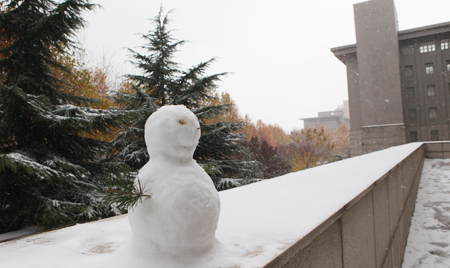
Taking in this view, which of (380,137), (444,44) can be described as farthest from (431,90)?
(380,137)

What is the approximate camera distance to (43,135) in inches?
198

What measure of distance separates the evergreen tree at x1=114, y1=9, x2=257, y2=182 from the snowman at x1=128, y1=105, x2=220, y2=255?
6.39 metres

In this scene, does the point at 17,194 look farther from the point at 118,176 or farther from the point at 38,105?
the point at 118,176

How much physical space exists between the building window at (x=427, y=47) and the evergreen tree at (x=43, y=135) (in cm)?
2606

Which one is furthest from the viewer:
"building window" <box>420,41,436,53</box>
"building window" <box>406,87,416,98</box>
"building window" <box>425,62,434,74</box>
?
"building window" <box>406,87,416,98</box>

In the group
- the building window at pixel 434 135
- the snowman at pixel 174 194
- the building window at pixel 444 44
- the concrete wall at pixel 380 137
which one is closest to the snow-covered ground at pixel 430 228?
the snowman at pixel 174 194

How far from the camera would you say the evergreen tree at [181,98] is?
7.99m

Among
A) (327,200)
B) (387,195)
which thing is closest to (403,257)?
(387,195)

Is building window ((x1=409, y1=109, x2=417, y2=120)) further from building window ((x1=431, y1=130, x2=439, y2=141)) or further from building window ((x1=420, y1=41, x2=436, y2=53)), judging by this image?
building window ((x1=420, y1=41, x2=436, y2=53))

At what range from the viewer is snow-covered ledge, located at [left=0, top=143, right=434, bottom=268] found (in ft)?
3.59

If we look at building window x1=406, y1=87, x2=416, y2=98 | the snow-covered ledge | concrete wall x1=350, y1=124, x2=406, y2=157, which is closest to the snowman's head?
the snow-covered ledge

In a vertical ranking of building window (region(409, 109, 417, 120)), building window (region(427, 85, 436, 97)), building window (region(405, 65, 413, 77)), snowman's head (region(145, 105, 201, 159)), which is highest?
building window (region(405, 65, 413, 77))

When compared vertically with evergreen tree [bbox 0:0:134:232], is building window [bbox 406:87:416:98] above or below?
above

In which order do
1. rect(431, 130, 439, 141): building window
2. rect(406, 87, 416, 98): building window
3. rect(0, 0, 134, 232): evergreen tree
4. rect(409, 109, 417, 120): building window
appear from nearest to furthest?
rect(0, 0, 134, 232): evergreen tree → rect(431, 130, 439, 141): building window → rect(409, 109, 417, 120): building window → rect(406, 87, 416, 98): building window
